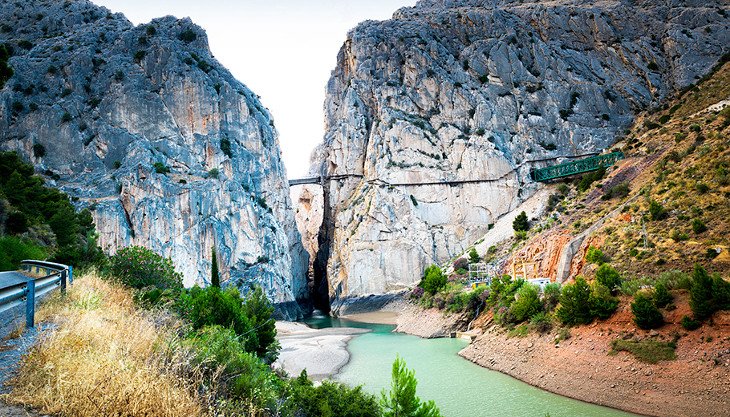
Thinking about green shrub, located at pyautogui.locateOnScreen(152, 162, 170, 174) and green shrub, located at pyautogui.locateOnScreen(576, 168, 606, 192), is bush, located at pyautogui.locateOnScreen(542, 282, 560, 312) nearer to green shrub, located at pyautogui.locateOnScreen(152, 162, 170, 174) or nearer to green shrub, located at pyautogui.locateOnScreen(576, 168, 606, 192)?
green shrub, located at pyautogui.locateOnScreen(576, 168, 606, 192)

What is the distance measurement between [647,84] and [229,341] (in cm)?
9147

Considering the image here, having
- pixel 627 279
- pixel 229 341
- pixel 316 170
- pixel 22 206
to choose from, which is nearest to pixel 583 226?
pixel 627 279

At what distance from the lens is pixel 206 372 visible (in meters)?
8.80

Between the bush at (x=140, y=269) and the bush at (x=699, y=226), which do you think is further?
the bush at (x=699, y=226)

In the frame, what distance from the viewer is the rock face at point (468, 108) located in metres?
76.4

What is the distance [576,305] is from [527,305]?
4.68 meters

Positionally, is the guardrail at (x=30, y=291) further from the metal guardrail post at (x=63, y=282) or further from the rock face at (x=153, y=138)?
the rock face at (x=153, y=138)

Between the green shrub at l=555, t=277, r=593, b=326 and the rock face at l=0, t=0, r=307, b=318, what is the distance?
45805mm

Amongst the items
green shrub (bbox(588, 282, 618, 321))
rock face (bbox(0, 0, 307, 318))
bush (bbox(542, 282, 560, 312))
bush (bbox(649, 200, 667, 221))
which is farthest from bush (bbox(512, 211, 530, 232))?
green shrub (bbox(588, 282, 618, 321))

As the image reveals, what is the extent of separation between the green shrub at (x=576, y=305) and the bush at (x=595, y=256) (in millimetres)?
7806

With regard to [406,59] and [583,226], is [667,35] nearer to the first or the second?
[406,59]

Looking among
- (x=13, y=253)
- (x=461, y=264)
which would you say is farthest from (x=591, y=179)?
(x=13, y=253)

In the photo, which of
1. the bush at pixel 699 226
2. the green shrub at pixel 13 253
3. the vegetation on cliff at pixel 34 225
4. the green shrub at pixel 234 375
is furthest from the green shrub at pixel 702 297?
the green shrub at pixel 13 253

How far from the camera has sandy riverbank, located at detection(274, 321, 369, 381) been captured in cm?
3112
